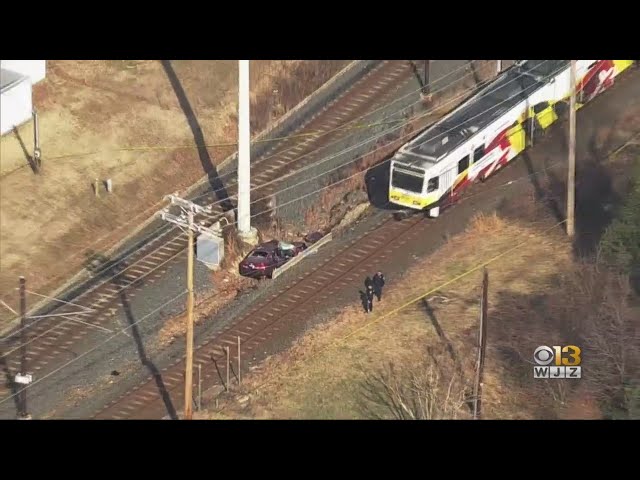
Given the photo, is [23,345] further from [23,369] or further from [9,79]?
[9,79]

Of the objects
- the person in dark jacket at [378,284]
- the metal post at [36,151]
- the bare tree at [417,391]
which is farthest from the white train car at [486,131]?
the metal post at [36,151]

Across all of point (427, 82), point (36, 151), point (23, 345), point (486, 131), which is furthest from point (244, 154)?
point (427, 82)

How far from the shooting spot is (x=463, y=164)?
3738 inches

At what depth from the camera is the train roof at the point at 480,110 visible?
308 feet

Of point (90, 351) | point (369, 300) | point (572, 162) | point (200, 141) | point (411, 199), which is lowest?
point (90, 351)

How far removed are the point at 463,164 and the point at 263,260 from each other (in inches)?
386

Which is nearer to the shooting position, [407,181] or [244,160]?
[244,160]

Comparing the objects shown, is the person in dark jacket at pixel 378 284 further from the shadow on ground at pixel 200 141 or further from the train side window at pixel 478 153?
the shadow on ground at pixel 200 141

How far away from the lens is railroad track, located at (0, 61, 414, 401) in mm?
88438

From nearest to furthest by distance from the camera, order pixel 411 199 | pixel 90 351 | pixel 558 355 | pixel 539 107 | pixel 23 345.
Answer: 1. pixel 558 355
2. pixel 90 351
3. pixel 23 345
4. pixel 411 199
5. pixel 539 107

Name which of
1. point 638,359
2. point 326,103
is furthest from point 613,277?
point 326,103

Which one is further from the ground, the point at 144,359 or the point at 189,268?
the point at 144,359

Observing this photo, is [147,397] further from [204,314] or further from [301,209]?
[301,209]

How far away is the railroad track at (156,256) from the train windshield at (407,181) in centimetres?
693
